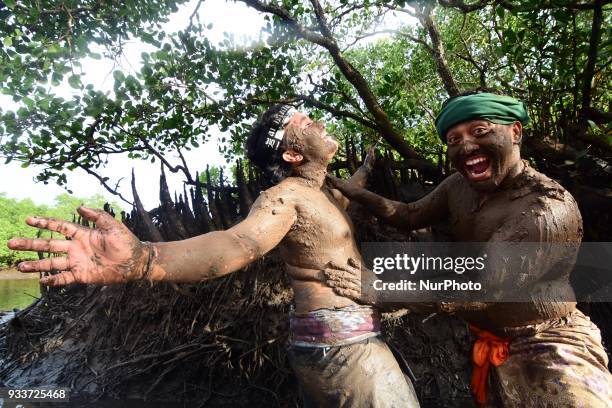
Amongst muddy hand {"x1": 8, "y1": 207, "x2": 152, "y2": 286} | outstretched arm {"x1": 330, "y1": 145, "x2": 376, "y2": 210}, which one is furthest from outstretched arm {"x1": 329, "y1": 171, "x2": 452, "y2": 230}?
muddy hand {"x1": 8, "y1": 207, "x2": 152, "y2": 286}

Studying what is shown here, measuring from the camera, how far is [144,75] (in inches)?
193

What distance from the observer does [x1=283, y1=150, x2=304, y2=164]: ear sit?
2539 mm

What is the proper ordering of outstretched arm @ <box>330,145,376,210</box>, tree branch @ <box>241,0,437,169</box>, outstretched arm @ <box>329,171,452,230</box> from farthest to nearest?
tree branch @ <box>241,0,437,169</box>, outstretched arm @ <box>330,145,376,210</box>, outstretched arm @ <box>329,171,452,230</box>

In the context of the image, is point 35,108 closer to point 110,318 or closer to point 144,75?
point 144,75

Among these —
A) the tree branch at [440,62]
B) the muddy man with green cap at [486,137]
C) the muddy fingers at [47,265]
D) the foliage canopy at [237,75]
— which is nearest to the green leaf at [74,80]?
the foliage canopy at [237,75]

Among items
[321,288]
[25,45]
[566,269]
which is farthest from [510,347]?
[25,45]

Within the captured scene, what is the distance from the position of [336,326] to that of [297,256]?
433 millimetres

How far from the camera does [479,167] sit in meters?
2.22

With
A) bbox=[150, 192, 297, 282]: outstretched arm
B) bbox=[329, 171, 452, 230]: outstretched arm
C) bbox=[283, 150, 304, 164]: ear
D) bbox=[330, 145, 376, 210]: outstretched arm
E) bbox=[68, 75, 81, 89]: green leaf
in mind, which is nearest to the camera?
bbox=[150, 192, 297, 282]: outstretched arm

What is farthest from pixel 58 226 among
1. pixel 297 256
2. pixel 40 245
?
pixel 297 256

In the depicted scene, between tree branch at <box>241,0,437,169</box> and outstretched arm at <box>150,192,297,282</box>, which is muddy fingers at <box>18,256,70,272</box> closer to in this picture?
outstretched arm at <box>150,192,297,282</box>

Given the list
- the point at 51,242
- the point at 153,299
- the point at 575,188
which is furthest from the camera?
the point at 153,299

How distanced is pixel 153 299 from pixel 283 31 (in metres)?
4.15

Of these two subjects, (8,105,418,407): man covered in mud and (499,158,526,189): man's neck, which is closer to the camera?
(8,105,418,407): man covered in mud
